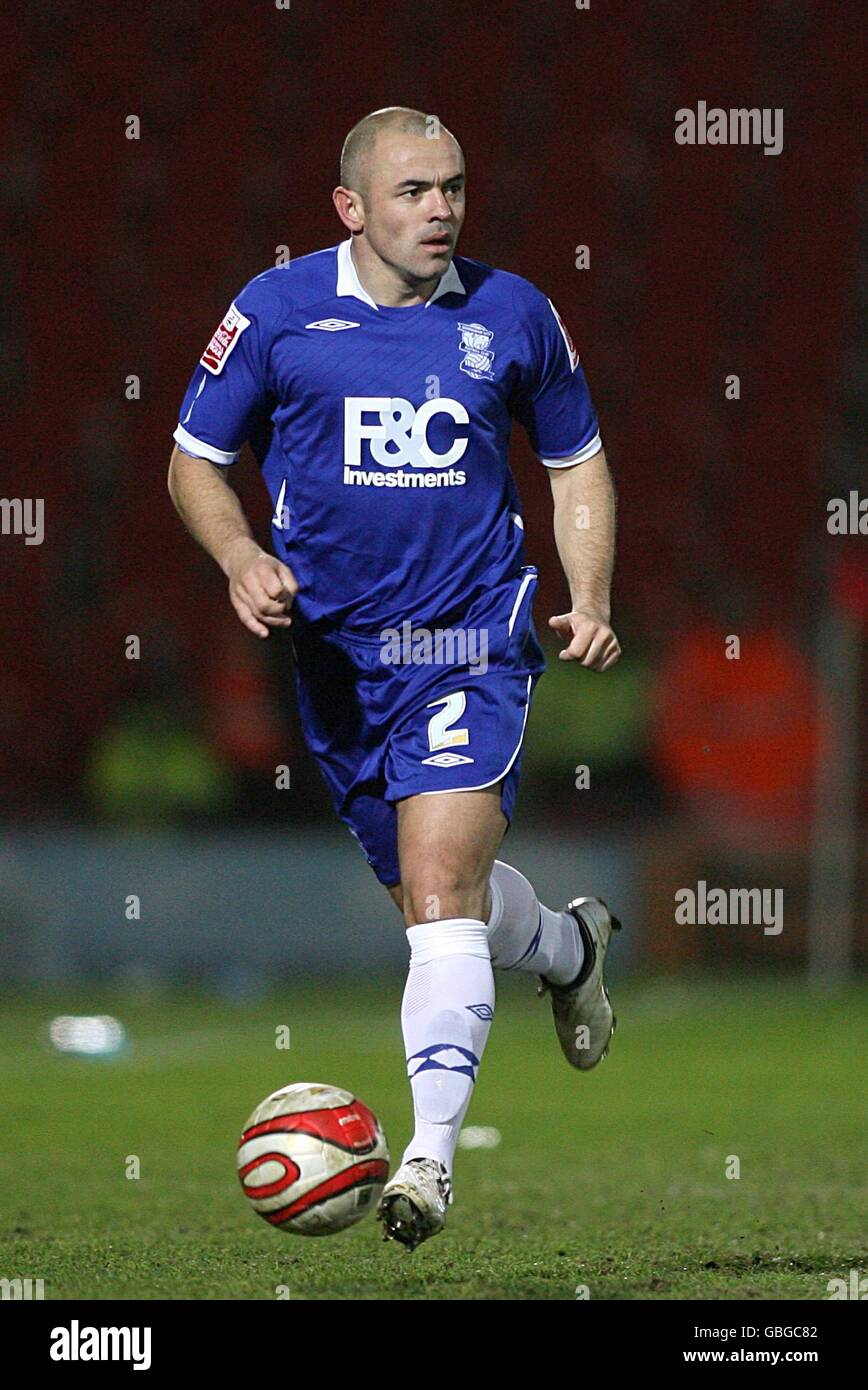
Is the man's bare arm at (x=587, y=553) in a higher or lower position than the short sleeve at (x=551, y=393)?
lower

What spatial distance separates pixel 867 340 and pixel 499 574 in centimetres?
1282

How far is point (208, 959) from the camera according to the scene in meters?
12.6

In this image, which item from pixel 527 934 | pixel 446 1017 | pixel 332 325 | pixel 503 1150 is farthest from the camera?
pixel 503 1150

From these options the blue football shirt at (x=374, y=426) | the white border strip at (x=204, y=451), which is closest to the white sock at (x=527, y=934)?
the blue football shirt at (x=374, y=426)

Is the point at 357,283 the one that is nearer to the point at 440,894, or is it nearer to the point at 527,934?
the point at 440,894

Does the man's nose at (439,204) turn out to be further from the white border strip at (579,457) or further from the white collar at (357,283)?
the white border strip at (579,457)

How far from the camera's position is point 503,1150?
7.07m

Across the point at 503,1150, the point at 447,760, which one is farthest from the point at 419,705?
the point at 503,1150

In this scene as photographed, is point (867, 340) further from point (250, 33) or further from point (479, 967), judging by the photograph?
point (479, 967)

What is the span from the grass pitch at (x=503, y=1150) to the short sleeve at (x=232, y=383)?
177 centimetres

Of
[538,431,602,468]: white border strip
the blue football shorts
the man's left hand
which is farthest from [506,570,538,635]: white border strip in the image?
[538,431,602,468]: white border strip

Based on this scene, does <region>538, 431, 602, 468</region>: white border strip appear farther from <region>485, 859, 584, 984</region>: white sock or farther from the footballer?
<region>485, 859, 584, 984</region>: white sock

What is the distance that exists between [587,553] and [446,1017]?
3.71 ft

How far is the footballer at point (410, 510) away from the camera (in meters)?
4.42
